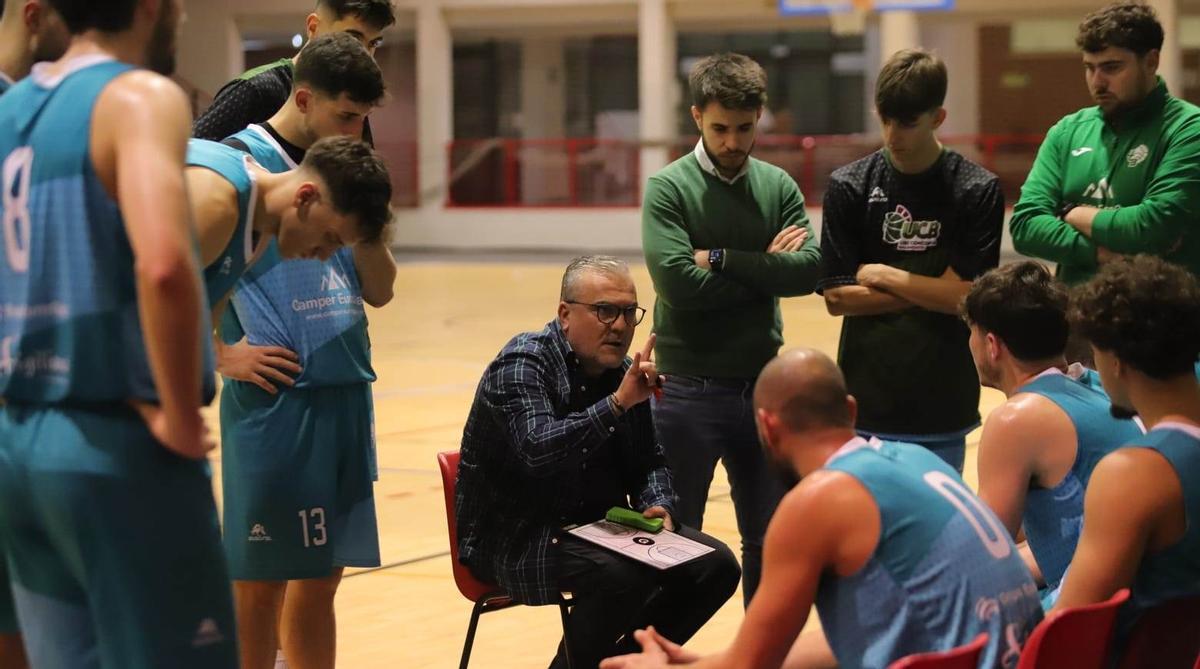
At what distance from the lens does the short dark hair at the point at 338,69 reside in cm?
378

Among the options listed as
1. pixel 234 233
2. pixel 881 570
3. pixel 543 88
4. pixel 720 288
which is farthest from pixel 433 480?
pixel 543 88

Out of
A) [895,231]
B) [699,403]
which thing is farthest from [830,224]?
[699,403]

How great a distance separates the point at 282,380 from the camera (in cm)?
383

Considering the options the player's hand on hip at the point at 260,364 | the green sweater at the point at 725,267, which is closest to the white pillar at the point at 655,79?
the green sweater at the point at 725,267

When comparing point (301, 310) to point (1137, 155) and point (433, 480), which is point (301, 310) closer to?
point (1137, 155)

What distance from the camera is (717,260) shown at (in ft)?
14.9

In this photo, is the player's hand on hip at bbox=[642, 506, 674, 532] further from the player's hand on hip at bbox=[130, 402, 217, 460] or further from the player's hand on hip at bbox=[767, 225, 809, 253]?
the player's hand on hip at bbox=[130, 402, 217, 460]

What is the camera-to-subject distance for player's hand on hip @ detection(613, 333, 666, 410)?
3.78 metres

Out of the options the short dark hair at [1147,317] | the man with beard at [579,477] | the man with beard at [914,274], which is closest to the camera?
the short dark hair at [1147,317]

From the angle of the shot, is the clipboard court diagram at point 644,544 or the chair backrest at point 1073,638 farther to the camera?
the clipboard court diagram at point 644,544

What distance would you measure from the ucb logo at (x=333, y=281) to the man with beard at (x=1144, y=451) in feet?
5.89

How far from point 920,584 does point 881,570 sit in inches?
2.7

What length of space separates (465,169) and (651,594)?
2001 cm

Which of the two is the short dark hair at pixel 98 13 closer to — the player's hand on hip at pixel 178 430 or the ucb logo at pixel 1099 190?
the player's hand on hip at pixel 178 430
